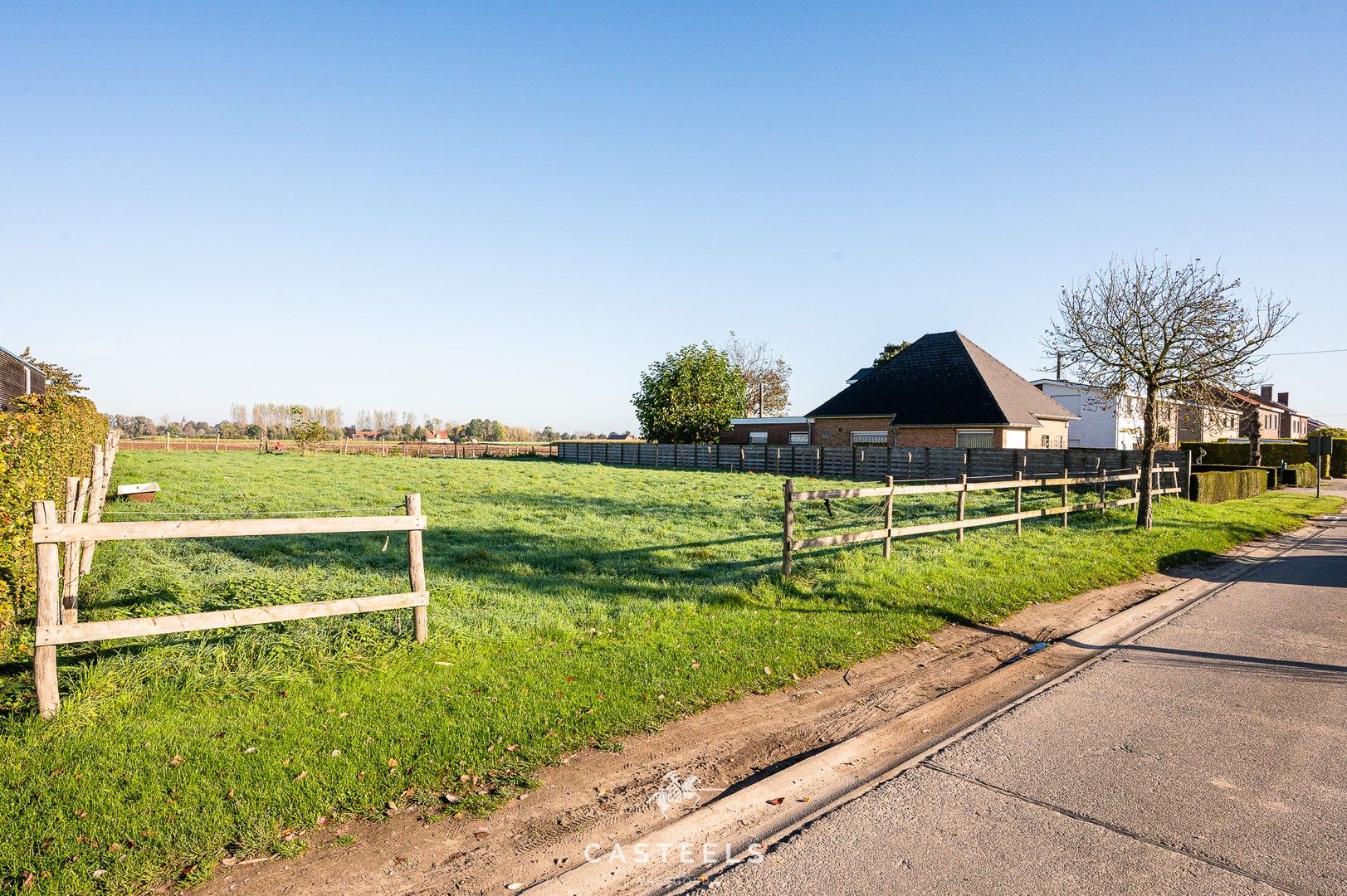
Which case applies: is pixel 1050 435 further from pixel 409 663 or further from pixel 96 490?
pixel 96 490

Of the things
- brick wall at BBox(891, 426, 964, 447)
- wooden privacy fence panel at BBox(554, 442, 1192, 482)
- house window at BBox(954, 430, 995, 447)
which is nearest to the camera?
wooden privacy fence panel at BBox(554, 442, 1192, 482)

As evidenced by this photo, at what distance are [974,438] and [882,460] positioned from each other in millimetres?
4389

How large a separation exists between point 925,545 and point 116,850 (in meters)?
11.0

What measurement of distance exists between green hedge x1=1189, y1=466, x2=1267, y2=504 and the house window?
895cm

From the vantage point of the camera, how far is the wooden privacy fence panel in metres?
28.1

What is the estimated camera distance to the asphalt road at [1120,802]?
134 inches

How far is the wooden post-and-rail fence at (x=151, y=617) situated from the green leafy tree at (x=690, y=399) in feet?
150

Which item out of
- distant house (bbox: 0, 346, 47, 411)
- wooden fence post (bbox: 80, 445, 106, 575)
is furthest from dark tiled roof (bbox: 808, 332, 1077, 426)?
distant house (bbox: 0, 346, 47, 411)

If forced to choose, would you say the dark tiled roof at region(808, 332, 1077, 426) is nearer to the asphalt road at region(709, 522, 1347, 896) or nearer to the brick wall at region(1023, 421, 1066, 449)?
the brick wall at region(1023, 421, 1066, 449)

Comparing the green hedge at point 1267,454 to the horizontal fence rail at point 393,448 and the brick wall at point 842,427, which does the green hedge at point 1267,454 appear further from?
the horizontal fence rail at point 393,448

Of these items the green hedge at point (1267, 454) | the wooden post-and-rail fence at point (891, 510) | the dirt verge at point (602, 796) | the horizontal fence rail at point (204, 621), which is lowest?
the dirt verge at point (602, 796)

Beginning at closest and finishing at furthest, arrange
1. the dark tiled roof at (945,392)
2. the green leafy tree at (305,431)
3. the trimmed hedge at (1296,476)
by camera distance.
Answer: the dark tiled roof at (945,392), the trimmed hedge at (1296,476), the green leafy tree at (305,431)

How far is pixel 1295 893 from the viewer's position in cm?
326

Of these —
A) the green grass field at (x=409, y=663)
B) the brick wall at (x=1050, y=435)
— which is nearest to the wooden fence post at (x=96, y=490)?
the green grass field at (x=409, y=663)
